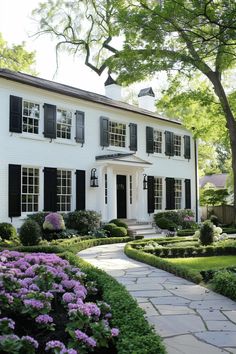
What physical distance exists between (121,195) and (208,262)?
395 inches

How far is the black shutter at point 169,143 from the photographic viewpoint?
74.0 ft

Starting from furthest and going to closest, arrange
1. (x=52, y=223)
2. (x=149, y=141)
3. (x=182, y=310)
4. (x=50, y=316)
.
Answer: (x=149, y=141)
(x=52, y=223)
(x=182, y=310)
(x=50, y=316)

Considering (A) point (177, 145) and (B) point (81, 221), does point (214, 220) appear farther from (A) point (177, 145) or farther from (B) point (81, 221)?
(B) point (81, 221)

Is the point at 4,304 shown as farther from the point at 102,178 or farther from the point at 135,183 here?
the point at 135,183

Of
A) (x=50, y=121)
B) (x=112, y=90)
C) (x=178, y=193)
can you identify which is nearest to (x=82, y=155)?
(x=50, y=121)

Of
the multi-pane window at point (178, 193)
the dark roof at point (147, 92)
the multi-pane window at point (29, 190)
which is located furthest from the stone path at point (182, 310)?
the dark roof at point (147, 92)

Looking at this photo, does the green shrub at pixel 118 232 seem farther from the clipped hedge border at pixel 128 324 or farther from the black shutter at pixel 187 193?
the clipped hedge border at pixel 128 324

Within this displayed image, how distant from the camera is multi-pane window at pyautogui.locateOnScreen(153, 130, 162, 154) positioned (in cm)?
2203

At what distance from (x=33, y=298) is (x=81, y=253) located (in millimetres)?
7899

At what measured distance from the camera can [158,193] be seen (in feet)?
71.9

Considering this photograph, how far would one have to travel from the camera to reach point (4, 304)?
4.44 m

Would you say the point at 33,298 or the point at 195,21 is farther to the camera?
the point at 195,21

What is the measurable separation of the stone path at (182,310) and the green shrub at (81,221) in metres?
6.64

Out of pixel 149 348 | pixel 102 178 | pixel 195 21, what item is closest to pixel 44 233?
pixel 102 178
